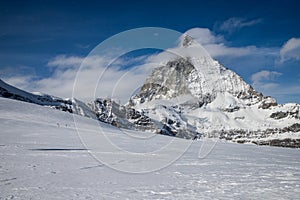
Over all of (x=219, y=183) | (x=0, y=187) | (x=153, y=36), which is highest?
(x=153, y=36)

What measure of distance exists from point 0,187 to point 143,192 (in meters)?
3.89

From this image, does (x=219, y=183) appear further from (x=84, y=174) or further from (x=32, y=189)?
(x=32, y=189)

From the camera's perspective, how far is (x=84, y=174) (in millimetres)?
10617

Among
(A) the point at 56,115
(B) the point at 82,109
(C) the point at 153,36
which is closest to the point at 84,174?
(C) the point at 153,36

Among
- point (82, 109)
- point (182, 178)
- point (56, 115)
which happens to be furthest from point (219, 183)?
point (82, 109)

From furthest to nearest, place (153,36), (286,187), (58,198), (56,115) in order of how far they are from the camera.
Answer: (56,115)
(153,36)
(286,187)
(58,198)

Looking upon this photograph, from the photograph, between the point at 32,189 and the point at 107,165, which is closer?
the point at 32,189

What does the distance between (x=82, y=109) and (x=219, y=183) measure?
7517 inches

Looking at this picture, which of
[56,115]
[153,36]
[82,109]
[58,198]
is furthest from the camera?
[82,109]

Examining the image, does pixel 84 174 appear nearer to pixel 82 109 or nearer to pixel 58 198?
pixel 58 198

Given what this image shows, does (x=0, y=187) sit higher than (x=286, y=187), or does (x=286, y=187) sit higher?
(x=286, y=187)

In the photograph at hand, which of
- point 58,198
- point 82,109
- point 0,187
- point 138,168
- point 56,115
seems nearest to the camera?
point 58,198

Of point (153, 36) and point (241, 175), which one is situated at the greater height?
point (153, 36)

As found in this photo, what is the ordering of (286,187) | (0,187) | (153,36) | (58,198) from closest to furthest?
(58,198), (0,187), (286,187), (153,36)
